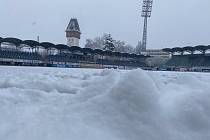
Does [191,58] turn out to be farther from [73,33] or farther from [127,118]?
[127,118]

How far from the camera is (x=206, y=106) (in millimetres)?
2158

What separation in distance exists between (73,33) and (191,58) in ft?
125

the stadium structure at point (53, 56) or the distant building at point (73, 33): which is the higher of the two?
the distant building at point (73, 33)

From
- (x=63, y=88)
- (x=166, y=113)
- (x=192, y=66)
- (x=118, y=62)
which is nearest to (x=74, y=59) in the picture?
(x=118, y=62)

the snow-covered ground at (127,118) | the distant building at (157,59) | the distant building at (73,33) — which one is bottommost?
the distant building at (157,59)

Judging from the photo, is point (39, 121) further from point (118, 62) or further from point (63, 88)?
point (118, 62)

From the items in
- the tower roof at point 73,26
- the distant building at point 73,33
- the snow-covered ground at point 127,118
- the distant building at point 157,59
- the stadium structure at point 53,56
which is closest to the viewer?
the snow-covered ground at point 127,118

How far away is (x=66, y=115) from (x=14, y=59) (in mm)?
42911

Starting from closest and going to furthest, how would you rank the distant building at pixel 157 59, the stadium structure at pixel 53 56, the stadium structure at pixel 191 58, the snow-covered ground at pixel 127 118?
the snow-covered ground at pixel 127 118, the stadium structure at pixel 53 56, the stadium structure at pixel 191 58, the distant building at pixel 157 59

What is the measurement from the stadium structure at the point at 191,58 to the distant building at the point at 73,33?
31617mm

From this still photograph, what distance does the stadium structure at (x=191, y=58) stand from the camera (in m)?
55.9

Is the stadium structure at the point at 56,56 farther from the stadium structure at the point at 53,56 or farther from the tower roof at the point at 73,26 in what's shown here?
the tower roof at the point at 73,26

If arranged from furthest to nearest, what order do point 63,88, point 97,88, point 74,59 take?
point 74,59, point 63,88, point 97,88

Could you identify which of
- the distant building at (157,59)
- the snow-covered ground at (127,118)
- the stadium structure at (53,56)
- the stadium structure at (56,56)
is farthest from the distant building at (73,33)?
the snow-covered ground at (127,118)
